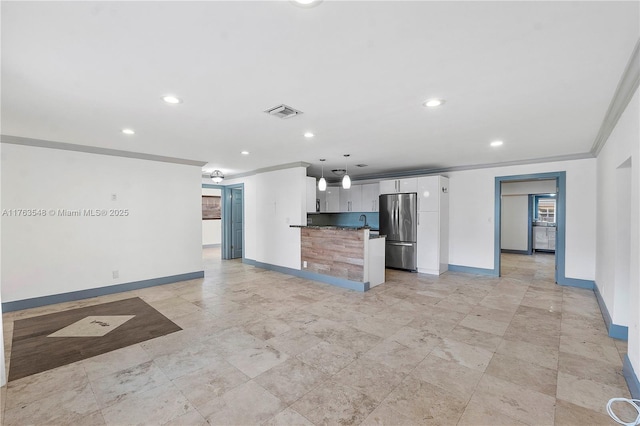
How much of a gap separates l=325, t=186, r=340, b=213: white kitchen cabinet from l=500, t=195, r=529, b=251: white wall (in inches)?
234

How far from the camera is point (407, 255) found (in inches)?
253

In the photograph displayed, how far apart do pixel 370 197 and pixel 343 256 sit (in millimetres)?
2932

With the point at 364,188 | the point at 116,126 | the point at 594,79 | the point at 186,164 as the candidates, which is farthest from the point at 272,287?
the point at 594,79

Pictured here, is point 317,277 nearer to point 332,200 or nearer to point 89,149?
point 332,200

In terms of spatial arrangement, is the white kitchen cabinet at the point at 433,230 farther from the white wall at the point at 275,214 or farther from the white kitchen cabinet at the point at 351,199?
the white wall at the point at 275,214

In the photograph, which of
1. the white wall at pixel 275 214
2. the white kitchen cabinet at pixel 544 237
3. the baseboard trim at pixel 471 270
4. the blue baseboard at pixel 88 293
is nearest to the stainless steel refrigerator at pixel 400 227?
the baseboard trim at pixel 471 270

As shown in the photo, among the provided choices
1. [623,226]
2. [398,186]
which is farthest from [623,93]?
[398,186]

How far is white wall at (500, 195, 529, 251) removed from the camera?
9023 millimetres

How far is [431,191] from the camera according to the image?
612cm

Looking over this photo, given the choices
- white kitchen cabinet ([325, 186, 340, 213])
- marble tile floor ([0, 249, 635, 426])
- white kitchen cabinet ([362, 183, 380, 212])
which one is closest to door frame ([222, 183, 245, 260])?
white kitchen cabinet ([325, 186, 340, 213])

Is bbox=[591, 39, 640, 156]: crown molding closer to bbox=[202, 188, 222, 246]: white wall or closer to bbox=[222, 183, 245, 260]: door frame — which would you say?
bbox=[222, 183, 245, 260]: door frame

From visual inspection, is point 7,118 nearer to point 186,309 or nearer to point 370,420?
point 186,309

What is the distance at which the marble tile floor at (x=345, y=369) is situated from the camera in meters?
1.91

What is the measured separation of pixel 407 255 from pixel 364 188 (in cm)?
230
